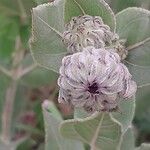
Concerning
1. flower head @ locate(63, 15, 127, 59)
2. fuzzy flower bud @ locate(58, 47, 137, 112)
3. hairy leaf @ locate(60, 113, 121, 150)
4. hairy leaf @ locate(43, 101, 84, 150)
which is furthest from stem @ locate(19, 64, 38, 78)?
fuzzy flower bud @ locate(58, 47, 137, 112)

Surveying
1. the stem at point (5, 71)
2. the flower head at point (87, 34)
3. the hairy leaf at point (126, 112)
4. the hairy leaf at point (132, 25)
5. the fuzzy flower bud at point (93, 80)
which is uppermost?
the hairy leaf at point (132, 25)

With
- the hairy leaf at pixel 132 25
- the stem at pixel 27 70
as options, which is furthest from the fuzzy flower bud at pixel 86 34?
the stem at pixel 27 70

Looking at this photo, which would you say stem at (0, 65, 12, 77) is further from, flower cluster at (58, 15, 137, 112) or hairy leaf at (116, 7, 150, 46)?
flower cluster at (58, 15, 137, 112)

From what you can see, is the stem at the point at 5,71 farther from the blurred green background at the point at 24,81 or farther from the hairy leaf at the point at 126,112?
the hairy leaf at the point at 126,112

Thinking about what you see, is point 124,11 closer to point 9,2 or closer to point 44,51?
point 44,51

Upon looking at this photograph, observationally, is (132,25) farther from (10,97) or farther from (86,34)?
(10,97)

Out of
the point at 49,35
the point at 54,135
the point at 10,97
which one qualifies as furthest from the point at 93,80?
the point at 10,97

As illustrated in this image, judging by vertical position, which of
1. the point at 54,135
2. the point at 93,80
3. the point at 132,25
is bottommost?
the point at 54,135
